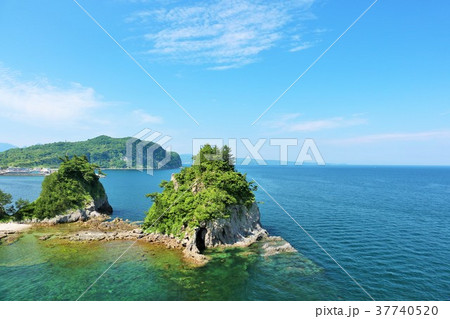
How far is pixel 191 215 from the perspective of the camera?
36.5m

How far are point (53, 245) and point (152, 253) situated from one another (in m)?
16.2

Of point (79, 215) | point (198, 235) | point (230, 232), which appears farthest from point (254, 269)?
point (79, 215)

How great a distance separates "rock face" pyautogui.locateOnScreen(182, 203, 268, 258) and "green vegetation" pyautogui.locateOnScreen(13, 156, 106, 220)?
3248cm

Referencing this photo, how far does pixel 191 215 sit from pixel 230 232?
644cm

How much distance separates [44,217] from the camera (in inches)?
1992

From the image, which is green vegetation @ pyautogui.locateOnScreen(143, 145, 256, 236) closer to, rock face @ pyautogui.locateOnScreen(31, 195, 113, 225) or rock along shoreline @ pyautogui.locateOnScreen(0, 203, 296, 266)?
A: rock along shoreline @ pyautogui.locateOnScreen(0, 203, 296, 266)

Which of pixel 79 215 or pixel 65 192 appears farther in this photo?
pixel 65 192

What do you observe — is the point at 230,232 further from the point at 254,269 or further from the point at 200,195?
the point at 254,269

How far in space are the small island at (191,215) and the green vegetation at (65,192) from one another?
18cm

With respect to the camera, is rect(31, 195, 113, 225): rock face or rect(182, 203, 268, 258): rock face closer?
rect(182, 203, 268, 258): rock face

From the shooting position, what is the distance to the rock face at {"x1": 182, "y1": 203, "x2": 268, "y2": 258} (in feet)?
114

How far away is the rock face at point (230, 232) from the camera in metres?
34.7

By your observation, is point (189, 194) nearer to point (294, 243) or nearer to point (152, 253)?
point (152, 253)

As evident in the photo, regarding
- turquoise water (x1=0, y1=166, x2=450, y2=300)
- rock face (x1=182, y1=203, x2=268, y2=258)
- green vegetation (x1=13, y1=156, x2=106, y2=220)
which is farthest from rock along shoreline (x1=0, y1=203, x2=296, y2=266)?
green vegetation (x1=13, y1=156, x2=106, y2=220)
